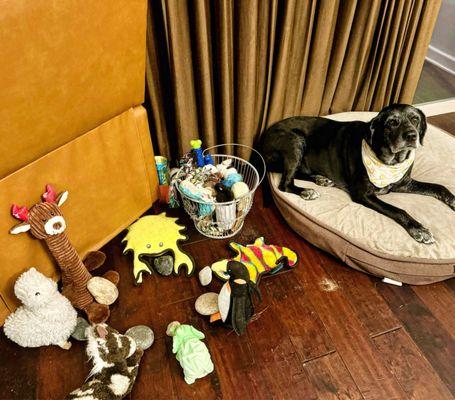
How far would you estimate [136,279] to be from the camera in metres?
1.62

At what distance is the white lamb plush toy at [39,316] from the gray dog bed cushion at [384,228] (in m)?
1.05

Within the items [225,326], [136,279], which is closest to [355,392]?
[225,326]

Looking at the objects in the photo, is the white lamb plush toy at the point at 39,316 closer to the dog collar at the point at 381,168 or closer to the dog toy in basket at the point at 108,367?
the dog toy in basket at the point at 108,367

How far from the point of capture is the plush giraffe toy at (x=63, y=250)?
131 cm

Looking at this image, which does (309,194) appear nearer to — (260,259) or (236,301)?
(260,259)

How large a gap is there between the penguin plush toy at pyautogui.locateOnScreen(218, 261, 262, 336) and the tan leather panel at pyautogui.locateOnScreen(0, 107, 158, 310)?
0.66 m

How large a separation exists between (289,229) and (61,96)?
1173 millimetres

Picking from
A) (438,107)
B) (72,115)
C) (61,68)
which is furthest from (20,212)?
(438,107)

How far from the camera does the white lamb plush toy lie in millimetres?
1307

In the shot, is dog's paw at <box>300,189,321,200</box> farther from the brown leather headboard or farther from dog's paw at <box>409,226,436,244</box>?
the brown leather headboard

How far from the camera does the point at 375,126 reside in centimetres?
160

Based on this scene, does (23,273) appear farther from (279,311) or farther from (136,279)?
(279,311)

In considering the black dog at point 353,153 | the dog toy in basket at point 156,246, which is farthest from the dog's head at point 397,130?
the dog toy in basket at point 156,246

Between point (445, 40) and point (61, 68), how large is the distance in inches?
131
